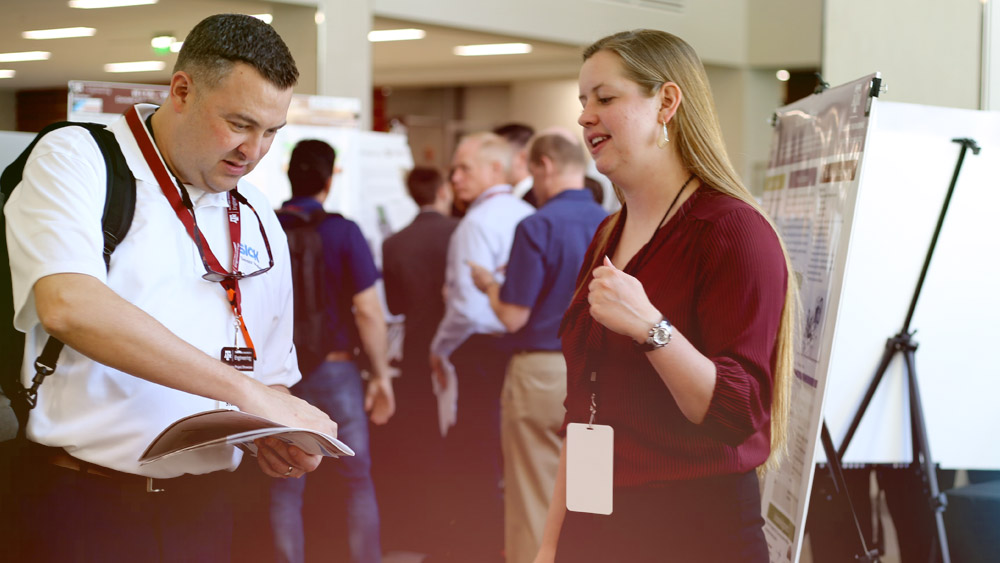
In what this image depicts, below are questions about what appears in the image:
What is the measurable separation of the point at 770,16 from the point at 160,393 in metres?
7.66

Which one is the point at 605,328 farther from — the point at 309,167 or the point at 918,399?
the point at 309,167

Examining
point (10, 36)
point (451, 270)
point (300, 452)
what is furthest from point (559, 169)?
point (10, 36)

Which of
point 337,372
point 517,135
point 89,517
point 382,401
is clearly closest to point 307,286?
point 337,372

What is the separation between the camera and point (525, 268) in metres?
3.76

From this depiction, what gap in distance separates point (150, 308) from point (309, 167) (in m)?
2.00

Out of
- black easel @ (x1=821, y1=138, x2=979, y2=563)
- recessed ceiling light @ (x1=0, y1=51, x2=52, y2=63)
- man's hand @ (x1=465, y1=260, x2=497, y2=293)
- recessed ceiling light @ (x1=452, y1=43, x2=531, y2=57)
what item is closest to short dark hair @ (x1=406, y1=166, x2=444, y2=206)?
man's hand @ (x1=465, y1=260, x2=497, y2=293)

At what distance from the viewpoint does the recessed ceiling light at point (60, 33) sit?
4.94 m

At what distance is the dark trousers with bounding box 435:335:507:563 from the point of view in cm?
438

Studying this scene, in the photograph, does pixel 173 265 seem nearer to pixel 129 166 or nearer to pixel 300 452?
pixel 129 166

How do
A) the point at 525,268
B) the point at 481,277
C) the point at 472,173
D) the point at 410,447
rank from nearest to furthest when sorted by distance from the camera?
1. the point at 525,268
2. the point at 481,277
3. the point at 472,173
4. the point at 410,447

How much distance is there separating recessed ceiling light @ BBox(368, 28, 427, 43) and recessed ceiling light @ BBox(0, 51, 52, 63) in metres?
4.01

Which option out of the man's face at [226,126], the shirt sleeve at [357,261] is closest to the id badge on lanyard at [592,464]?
the man's face at [226,126]

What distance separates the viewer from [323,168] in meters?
3.51

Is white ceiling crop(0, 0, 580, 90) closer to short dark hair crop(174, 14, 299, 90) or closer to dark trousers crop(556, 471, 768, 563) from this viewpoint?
short dark hair crop(174, 14, 299, 90)
